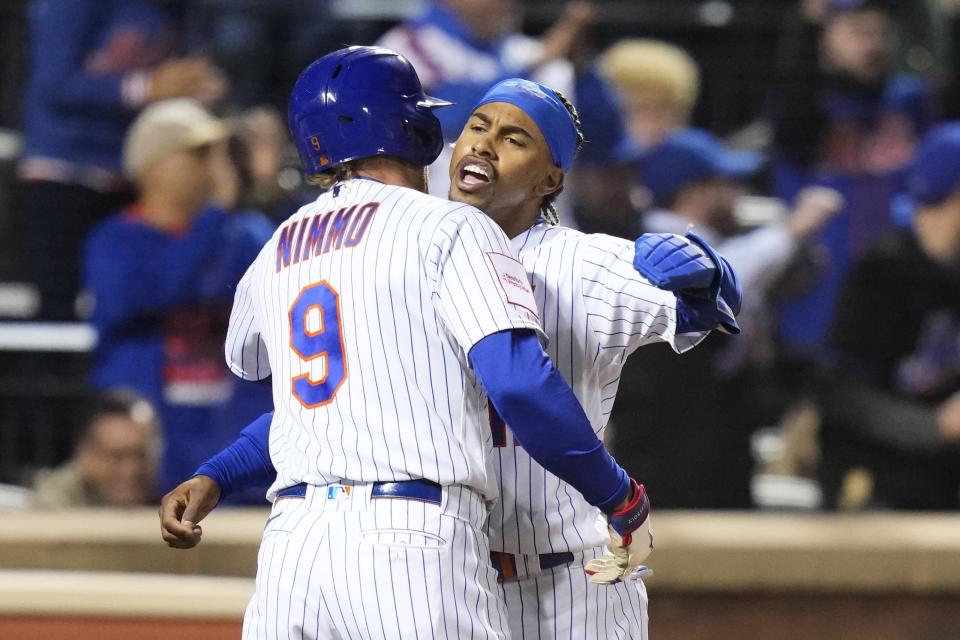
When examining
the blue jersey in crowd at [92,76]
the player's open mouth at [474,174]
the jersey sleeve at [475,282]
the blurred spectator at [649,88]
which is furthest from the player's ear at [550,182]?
the blue jersey in crowd at [92,76]

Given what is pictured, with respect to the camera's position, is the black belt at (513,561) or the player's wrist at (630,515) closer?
the player's wrist at (630,515)

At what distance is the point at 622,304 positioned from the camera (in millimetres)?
2381

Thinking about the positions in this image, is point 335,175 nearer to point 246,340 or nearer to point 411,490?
point 246,340

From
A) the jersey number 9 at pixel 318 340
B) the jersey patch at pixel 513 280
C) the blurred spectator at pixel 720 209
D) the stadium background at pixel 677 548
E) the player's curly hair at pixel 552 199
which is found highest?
the blurred spectator at pixel 720 209

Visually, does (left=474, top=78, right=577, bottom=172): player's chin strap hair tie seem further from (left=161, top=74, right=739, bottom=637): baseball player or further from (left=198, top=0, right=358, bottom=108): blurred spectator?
(left=198, top=0, right=358, bottom=108): blurred spectator

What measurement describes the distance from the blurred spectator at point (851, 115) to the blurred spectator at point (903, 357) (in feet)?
0.61

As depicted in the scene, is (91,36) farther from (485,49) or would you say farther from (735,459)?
(735,459)

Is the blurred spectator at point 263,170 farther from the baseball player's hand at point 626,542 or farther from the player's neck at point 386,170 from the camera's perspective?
the baseball player's hand at point 626,542

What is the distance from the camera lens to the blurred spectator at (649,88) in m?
4.80

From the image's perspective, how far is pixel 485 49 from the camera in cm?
465

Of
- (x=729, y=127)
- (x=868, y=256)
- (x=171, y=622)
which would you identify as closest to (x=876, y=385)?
(x=868, y=256)

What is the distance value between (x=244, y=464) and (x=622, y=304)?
2.22 feet

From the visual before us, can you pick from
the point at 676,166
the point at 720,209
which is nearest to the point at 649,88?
the point at 676,166

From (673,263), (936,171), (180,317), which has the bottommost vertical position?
(673,263)
